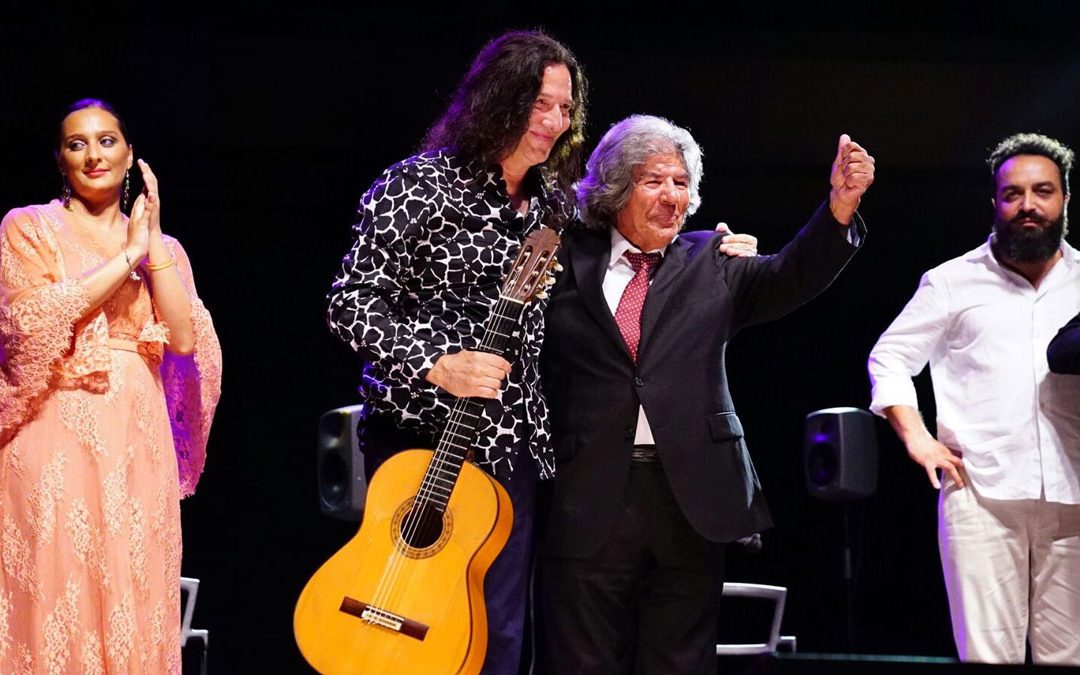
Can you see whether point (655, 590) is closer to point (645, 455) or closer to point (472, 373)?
point (645, 455)

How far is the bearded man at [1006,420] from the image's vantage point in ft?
12.1

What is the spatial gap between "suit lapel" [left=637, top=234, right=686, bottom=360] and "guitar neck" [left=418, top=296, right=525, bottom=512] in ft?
1.30

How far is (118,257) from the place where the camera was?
305 cm

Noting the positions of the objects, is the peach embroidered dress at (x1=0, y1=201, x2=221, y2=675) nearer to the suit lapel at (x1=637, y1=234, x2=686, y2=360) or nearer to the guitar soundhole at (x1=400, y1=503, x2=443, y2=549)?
the guitar soundhole at (x1=400, y1=503, x2=443, y2=549)

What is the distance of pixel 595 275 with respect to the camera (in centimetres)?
323

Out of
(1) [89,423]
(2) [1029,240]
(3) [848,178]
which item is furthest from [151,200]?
(2) [1029,240]

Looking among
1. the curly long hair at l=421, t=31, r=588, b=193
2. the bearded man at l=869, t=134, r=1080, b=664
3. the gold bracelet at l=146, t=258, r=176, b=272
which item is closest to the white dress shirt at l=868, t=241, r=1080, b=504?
the bearded man at l=869, t=134, r=1080, b=664

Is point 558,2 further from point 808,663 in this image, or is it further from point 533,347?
point 808,663

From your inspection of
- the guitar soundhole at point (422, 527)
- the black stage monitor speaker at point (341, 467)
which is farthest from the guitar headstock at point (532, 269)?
the black stage monitor speaker at point (341, 467)

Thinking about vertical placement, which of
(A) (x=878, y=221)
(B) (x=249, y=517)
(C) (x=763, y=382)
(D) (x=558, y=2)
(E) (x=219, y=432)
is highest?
(D) (x=558, y=2)

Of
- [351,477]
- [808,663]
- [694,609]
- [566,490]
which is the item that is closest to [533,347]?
[566,490]

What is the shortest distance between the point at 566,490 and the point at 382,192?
2.77ft

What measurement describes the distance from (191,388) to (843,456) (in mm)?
2436

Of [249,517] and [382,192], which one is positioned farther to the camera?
[249,517]
